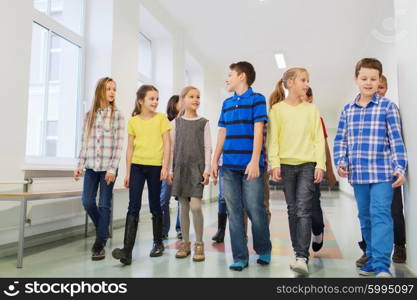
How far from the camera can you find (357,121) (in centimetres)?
199

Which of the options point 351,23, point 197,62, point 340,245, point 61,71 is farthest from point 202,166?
point 197,62

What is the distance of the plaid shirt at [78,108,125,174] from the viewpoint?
2.43 metres

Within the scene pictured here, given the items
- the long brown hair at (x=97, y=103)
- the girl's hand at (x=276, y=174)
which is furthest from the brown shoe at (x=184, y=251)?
the long brown hair at (x=97, y=103)

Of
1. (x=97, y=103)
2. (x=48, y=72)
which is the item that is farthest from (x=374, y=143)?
(x=48, y=72)

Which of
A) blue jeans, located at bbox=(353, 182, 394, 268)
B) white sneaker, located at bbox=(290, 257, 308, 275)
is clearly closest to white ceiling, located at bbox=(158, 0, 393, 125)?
blue jeans, located at bbox=(353, 182, 394, 268)

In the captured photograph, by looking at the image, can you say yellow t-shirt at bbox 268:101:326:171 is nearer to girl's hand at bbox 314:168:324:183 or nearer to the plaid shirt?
girl's hand at bbox 314:168:324:183

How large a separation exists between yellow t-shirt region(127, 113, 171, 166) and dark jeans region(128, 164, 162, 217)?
0.04m

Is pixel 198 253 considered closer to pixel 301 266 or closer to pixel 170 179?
pixel 170 179

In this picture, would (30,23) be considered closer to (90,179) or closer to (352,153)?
(90,179)

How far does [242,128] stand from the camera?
2105mm

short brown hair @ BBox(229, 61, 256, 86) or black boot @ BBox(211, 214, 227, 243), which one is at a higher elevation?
short brown hair @ BBox(229, 61, 256, 86)

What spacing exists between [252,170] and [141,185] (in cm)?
82

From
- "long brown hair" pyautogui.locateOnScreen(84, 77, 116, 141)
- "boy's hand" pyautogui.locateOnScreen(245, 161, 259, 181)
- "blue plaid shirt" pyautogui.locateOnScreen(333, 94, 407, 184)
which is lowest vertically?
"boy's hand" pyautogui.locateOnScreen(245, 161, 259, 181)

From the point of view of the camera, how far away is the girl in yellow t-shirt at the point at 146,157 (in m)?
2.34
